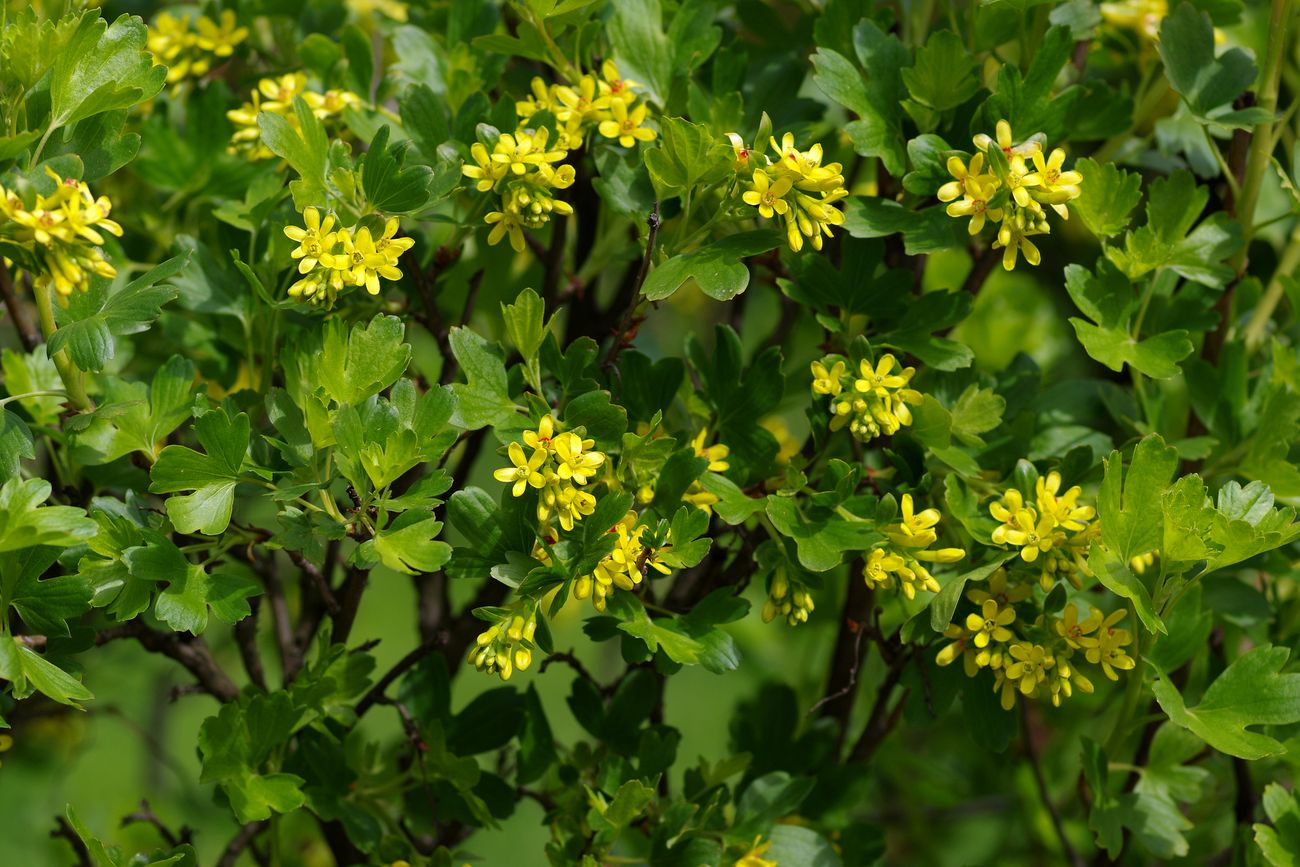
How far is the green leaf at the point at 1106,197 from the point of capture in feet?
2.75

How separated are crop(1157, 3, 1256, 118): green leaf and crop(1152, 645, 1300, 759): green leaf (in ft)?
1.23

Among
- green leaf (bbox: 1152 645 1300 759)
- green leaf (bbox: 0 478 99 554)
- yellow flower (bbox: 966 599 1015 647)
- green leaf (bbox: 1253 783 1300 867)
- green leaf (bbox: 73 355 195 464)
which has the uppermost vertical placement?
green leaf (bbox: 0 478 99 554)

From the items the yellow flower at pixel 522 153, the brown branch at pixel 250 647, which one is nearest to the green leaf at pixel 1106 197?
the yellow flower at pixel 522 153

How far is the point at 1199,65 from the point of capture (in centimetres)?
89

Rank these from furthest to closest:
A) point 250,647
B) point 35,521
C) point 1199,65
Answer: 1. point 250,647
2. point 1199,65
3. point 35,521

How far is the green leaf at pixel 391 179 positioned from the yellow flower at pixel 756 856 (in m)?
0.48

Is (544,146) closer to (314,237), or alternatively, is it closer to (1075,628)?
(314,237)

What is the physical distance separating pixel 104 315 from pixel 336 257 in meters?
0.14

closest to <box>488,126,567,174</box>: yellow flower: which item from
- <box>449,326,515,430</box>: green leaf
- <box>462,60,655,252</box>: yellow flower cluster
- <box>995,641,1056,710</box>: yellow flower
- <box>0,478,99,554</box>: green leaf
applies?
<box>462,60,655,252</box>: yellow flower cluster

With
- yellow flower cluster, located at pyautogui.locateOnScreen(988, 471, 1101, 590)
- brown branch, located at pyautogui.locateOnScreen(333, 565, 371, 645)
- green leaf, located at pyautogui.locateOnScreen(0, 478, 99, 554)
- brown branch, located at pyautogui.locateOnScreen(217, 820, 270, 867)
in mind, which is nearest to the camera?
green leaf, located at pyautogui.locateOnScreen(0, 478, 99, 554)

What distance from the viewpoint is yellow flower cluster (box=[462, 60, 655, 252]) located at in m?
0.78

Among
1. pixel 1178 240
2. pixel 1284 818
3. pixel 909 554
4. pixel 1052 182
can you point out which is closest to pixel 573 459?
pixel 909 554

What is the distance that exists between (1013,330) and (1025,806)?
52cm

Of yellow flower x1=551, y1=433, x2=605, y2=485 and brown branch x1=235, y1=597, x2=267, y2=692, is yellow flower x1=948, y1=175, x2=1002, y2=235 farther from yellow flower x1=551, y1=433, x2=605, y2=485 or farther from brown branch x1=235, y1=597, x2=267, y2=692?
brown branch x1=235, y1=597, x2=267, y2=692
